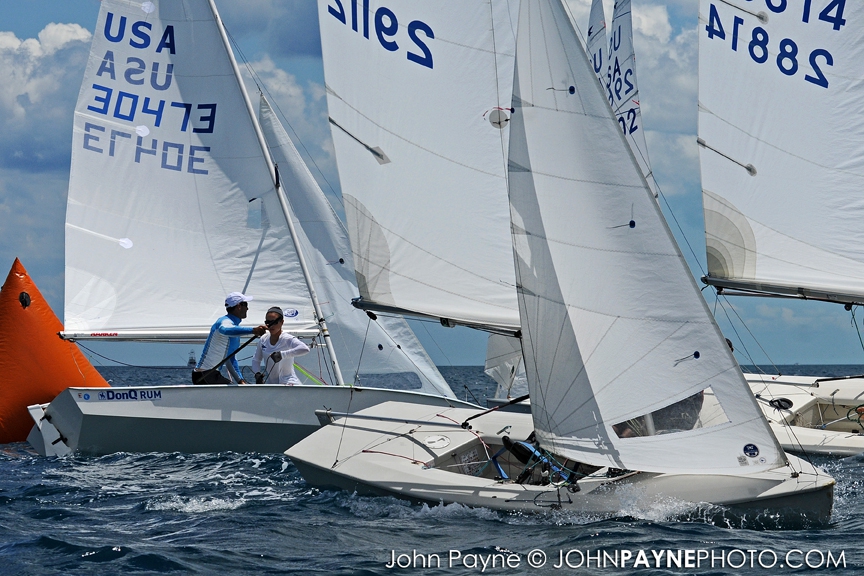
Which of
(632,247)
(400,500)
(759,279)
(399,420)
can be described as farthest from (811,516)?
(759,279)

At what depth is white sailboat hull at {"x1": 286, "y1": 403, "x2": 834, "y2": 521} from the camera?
5.96 meters

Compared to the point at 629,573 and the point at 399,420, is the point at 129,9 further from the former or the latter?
the point at 629,573

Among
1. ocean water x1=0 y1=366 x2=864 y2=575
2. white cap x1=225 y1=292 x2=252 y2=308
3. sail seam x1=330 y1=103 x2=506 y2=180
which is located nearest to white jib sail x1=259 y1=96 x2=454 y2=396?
white cap x1=225 y1=292 x2=252 y2=308

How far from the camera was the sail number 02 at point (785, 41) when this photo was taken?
1016 cm

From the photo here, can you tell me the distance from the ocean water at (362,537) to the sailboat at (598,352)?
0.18 m

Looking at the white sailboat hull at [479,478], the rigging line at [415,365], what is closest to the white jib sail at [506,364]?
the rigging line at [415,365]

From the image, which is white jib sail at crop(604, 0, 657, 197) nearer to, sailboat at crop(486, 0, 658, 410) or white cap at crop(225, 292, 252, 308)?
sailboat at crop(486, 0, 658, 410)

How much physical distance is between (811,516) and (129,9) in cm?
864

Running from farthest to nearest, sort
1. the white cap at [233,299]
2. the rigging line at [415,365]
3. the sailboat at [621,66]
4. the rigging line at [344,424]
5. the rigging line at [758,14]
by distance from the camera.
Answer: the sailboat at [621,66], the rigging line at [415,365], the rigging line at [758,14], the white cap at [233,299], the rigging line at [344,424]

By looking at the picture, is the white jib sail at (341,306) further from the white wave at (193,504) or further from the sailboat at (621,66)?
the sailboat at (621,66)

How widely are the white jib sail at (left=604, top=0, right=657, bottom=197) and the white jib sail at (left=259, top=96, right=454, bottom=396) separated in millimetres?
5011

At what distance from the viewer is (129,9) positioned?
10367 millimetres

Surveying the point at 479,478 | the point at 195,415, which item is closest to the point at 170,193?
the point at 195,415

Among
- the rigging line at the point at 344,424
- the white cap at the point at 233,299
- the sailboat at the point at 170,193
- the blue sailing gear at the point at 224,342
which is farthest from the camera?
the sailboat at the point at 170,193
